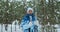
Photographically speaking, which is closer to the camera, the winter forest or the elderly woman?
the elderly woman

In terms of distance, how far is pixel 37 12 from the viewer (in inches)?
256

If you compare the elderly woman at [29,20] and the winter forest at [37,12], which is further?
the winter forest at [37,12]

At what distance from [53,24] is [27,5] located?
3.39 ft

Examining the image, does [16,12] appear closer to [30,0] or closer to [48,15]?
[30,0]

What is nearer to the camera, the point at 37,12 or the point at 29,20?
the point at 29,20

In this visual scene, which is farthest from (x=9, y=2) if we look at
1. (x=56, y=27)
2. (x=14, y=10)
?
(x=56, y=27)

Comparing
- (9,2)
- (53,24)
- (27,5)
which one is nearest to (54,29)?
(53,24)

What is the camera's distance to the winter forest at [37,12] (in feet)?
21.1

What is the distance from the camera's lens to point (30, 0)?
671 centimetres

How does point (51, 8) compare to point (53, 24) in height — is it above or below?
above

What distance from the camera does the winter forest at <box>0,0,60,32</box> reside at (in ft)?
21.1

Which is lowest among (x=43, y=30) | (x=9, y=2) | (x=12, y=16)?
(x=43, y=30)

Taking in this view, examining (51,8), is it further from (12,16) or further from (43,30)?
(12,16)

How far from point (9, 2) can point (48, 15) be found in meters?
1.34
